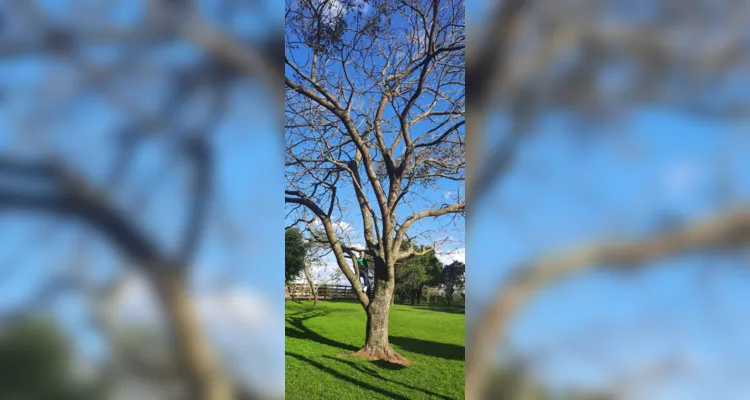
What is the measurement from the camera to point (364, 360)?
2.70 m

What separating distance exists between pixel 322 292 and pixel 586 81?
1.90m

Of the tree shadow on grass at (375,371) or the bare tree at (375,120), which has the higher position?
the bare tree at (375,120)

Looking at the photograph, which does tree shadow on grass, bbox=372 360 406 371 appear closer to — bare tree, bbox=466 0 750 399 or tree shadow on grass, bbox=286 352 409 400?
tree shadow on grass, bbox=286 352 409 400

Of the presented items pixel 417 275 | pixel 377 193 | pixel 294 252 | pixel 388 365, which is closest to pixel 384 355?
pixel 388 365

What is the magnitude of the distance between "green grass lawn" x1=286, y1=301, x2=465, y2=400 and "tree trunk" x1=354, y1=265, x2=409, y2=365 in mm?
39

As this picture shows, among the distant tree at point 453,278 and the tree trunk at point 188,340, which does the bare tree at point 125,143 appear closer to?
the tree trunk at point 188,340

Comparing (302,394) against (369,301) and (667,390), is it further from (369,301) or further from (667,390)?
(667,390)

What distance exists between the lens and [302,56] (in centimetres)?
271

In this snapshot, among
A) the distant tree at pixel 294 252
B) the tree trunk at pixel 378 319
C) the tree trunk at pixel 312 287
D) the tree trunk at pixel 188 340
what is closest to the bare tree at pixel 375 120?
the tree trunk at pixel 378 319

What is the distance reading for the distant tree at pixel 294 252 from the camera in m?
2.77

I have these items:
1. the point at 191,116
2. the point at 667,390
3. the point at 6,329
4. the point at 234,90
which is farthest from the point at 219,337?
the point at 667,390

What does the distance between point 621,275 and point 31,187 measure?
7.45ft

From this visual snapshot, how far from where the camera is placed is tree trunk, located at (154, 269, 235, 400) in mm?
1831

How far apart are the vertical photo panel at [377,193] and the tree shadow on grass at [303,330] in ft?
0.09
